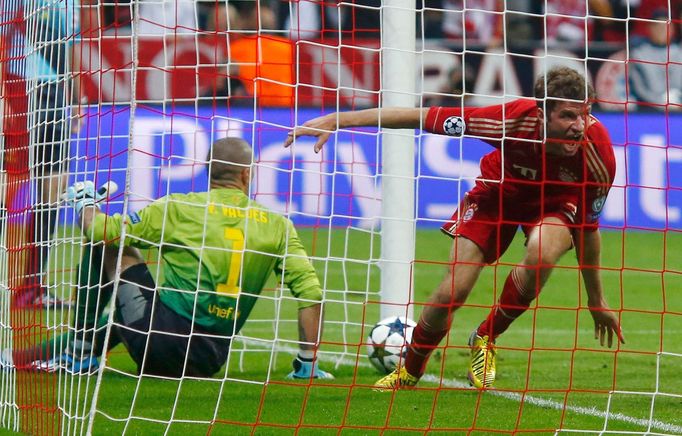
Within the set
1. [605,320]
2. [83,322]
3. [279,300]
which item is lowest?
[605,320]

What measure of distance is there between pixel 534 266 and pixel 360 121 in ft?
3.97

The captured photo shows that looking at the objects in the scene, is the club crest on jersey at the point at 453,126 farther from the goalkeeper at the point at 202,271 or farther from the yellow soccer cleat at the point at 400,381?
the yellow soccer cleat at the point at 400,381

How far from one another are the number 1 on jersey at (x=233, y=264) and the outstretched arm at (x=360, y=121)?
1092mm

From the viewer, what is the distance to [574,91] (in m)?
5.51

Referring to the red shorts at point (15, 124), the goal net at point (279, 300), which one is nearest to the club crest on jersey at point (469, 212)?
the goal net at point (279, 300)

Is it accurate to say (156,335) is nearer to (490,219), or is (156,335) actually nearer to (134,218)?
(134,218)

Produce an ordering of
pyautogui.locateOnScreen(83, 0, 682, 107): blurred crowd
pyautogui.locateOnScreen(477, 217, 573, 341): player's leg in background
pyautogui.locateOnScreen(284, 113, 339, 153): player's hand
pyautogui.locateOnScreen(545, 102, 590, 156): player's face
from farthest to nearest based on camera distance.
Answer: pyautogui.locateOnScreen(83, 0, 682, 107): blurred crowd < pyautogui.locateOnScreen(477, 217, 573, 341): player's leg in background < pyautogui.locateOnScreen(545, 102, 590, 156): player's face < pyautogui.locateOnScreen(284, 113, 339, 153): player's hand

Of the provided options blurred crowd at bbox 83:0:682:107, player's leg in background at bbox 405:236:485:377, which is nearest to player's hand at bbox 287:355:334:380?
player's leg in background at bbox 405:236:485:377

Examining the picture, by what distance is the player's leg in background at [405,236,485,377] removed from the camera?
5941 mm

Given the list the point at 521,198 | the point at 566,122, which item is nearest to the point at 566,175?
the point at 521,198

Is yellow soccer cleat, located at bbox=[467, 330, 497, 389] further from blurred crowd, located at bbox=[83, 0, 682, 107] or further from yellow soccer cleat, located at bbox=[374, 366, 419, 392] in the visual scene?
blurred crowd, located at bbox=[83, 0, 682, 107]

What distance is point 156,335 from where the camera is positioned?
599 centimetres

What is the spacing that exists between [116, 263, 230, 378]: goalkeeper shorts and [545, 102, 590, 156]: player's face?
77.2 inches

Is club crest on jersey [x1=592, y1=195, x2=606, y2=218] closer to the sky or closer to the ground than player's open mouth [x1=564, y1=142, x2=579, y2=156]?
closer to the ground
